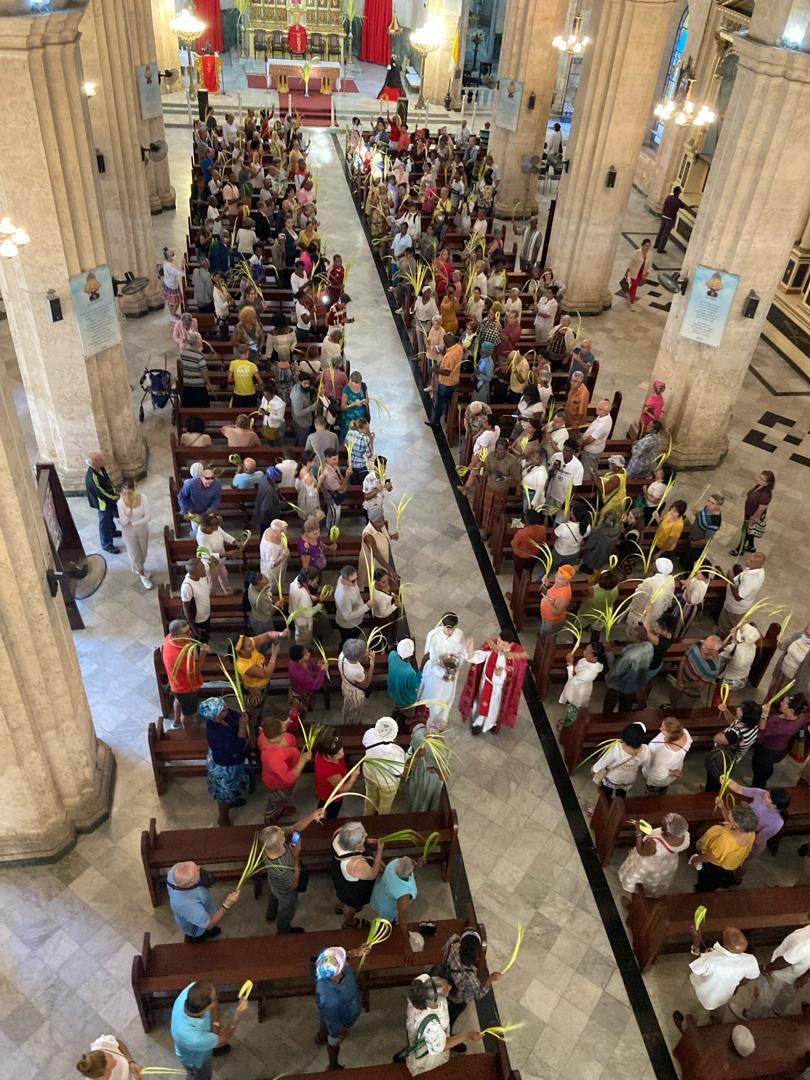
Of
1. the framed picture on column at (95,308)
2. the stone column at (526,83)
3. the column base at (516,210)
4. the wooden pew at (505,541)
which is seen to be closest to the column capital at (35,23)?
the framed picture on column at (95,308)

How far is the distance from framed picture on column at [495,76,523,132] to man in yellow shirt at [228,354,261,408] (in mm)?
10422

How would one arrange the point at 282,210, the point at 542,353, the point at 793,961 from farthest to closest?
1. the point at 282,210
2. the point at 542,353
3. the point at 793,961

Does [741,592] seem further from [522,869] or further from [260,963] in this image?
[260,963]

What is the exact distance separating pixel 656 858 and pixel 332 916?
7.92ft

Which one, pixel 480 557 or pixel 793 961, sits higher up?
pixel 793 961

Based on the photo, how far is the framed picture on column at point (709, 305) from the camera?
1056cm

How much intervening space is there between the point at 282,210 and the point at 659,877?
12.6m

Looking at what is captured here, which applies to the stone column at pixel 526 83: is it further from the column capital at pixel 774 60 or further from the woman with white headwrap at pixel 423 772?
the woman with white headwrap at pixel 423 772

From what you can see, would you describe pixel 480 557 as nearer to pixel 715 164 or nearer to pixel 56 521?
pixel 56 521

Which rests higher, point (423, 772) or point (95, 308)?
point (95, 308)

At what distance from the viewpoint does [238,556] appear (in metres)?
8.73

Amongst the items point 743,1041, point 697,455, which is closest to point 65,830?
point 743,1041

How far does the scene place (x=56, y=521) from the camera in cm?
837

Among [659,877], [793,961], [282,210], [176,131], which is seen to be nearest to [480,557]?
[659,877]
